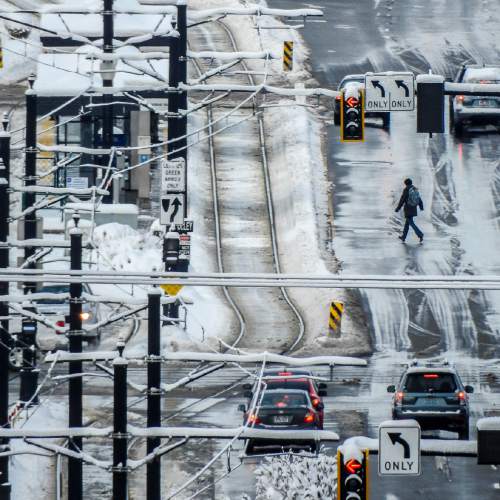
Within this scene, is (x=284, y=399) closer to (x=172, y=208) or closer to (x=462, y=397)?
(x=462, y=397)

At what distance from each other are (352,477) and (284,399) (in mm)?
9391

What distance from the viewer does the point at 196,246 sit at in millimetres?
43500

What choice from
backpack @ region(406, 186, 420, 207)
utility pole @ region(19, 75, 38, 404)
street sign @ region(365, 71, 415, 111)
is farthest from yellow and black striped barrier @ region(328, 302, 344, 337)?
street sign @ region(365, 71, 415, 111)

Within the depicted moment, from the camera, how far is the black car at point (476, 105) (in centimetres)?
4962

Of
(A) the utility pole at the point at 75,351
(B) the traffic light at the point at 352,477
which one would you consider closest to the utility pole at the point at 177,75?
(A) the utility pole at the point at 75,351

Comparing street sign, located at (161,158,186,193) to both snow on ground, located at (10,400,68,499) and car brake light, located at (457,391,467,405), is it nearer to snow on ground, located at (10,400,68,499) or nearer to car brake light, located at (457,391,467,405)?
snow on ground, located at (10,400,68,499)

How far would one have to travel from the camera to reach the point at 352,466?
18969mm

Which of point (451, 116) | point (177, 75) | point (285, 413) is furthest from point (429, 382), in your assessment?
point (451, 116)

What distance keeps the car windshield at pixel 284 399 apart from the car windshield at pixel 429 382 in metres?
2.05

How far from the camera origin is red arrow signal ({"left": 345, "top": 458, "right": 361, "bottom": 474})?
62.2ft

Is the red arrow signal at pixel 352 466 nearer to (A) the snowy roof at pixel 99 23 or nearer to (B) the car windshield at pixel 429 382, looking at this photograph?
(B) the car windshield at pixel 429 382

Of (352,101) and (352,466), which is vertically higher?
(352,101)

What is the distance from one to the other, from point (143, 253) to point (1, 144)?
1444 cm

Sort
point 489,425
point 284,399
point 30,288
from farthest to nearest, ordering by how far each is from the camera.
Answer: point 30,288 < point 284,399 < point 489,425
